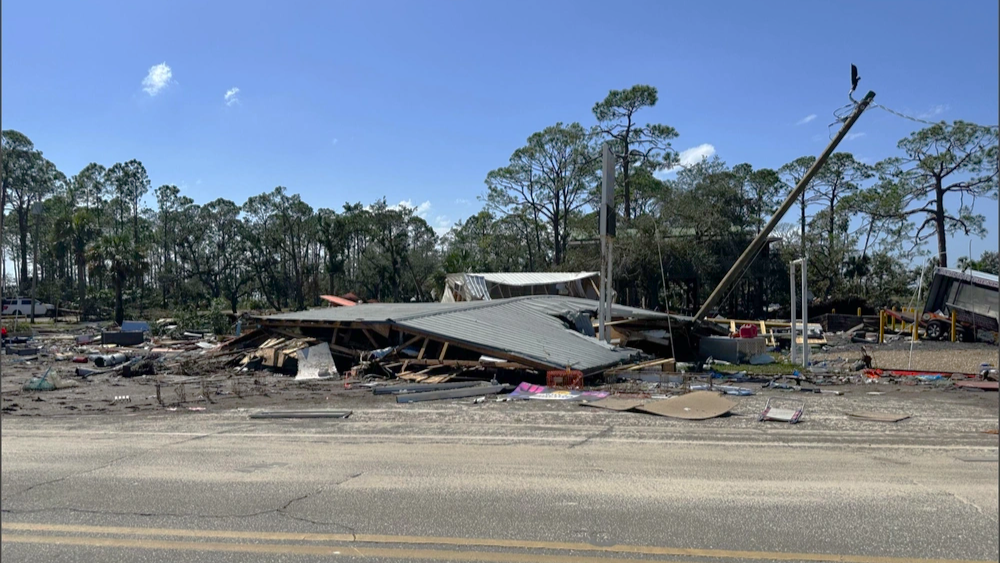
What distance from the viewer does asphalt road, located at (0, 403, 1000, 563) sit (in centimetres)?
486

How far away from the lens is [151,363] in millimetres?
18094

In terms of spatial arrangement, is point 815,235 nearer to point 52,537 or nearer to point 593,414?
point 593,414

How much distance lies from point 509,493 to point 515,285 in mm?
30683

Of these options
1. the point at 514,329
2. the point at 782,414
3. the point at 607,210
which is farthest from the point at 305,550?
the point at 607,210

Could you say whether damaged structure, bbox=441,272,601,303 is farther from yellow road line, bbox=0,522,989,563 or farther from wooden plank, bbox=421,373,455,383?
yellow road line, bbox=0,522,989,563

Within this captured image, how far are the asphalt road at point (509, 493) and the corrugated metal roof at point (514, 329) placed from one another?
6306mm

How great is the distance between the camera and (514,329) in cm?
1902

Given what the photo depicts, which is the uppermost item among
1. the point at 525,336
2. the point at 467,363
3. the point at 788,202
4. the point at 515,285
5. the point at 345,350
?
the point at 788,202

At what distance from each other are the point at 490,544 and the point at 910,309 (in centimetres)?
3001

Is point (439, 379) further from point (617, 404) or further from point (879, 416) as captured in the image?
point (879, 416)

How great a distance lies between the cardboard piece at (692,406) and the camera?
10.2 metres

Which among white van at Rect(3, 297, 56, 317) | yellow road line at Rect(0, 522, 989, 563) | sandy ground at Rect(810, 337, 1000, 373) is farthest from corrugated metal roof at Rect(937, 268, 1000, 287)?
white van at Rect(3, 297, 56, 317)

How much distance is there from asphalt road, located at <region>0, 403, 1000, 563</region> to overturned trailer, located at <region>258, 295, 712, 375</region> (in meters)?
6.00

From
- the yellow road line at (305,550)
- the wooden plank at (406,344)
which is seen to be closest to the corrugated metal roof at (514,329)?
the wooden plank at (406,344)
